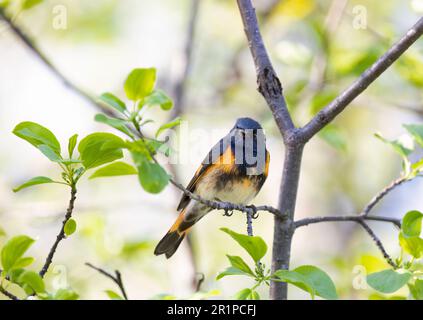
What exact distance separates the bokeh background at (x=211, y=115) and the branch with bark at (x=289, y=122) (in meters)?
1.11

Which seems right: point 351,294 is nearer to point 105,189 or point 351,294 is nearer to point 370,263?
point 370,263

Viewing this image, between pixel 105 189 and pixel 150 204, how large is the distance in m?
3.35

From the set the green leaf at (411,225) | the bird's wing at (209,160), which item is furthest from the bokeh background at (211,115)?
the green leaf at (411,225)

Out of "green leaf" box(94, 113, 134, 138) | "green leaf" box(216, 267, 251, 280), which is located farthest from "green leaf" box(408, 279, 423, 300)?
"green leaf" box(94, 113, 134, 138)

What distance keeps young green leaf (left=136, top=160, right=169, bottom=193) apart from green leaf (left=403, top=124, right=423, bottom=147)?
114 centimetres

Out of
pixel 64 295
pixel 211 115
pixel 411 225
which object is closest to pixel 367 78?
pixel 411 225

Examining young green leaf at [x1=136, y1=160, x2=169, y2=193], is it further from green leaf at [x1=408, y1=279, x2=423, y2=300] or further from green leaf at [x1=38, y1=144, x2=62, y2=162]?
green leaf at [x1=408, y1=279, x2=423, y2=300]

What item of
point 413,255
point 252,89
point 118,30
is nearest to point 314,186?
point 252,89

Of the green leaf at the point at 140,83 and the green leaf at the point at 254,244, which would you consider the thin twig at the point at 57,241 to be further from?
the green leaf at the point at 254,244

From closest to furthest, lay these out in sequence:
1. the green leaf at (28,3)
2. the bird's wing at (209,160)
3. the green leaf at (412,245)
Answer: the green leaf at (412,245) < the green leaf at (28,3) < the bird's wing at (209,160)

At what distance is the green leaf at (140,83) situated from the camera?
1.84m

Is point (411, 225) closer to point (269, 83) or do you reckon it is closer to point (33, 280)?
point (269, 83)

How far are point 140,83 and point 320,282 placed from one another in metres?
0.86

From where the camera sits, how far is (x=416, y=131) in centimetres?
232
